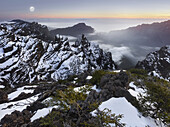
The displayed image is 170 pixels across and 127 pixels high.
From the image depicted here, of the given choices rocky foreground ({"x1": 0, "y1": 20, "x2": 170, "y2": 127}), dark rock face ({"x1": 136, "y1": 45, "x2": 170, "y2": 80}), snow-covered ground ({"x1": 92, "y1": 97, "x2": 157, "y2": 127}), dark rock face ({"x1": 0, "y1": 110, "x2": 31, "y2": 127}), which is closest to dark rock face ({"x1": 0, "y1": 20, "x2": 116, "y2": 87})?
rocky foreground ({"x1": 0, "y1": 20, "x2": 170, "y2": 127})

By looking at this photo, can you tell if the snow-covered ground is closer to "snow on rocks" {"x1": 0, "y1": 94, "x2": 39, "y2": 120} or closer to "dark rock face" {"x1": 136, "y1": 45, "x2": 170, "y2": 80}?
"snow on rocks" {"x1": 0, "y1": 94, "x2": 39, "y2": 120}

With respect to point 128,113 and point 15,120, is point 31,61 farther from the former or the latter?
point 128,113

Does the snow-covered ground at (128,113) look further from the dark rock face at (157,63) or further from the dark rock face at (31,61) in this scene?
the dark rock face at (157,63)

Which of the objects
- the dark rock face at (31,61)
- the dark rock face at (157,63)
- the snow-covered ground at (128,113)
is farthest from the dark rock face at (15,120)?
the dark rock face at (157,63)

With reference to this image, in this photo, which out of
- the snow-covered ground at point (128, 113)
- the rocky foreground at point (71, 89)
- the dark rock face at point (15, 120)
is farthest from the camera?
the dark rock face at point (15, 120)

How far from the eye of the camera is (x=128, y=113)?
8023 mm

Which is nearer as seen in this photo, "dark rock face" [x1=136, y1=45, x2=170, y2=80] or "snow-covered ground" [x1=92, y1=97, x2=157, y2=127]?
"snow-covered ground" [x1=92, y1=97, x2=157, y2=127]

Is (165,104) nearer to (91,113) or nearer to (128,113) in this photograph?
(128,113)

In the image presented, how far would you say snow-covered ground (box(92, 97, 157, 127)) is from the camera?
24.0 feet

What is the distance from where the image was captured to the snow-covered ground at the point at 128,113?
7.33 metres

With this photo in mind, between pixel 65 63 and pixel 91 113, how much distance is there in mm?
117665

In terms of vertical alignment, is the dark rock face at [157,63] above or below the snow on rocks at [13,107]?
below

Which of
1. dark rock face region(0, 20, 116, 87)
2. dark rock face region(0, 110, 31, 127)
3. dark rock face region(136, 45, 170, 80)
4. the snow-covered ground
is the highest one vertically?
the snow-covered ground

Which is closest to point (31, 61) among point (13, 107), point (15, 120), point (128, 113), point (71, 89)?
point (13, 107)
